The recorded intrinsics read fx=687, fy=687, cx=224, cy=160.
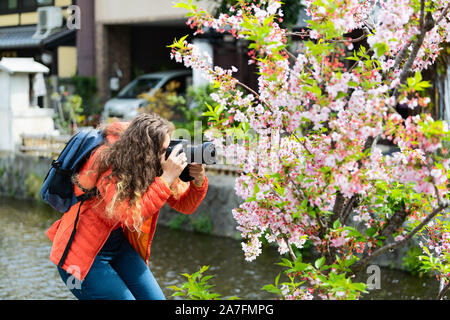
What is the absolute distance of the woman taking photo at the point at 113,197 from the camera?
2.94 meters

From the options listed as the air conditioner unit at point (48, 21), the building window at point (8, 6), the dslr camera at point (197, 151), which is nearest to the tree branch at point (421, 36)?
the dslr camera at point (197, 151)

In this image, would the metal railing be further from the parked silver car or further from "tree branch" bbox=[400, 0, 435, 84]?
"tree branch" bbox=[400, 0, 435, 84]

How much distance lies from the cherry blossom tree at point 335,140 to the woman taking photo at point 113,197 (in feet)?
1.04

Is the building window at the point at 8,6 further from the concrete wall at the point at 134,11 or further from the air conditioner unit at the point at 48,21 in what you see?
the concrete wall at the point at 134,11

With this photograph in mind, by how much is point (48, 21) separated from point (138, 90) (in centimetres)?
495

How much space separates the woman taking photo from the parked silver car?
12.9 metres

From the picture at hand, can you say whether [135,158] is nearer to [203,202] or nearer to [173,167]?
[173,167]

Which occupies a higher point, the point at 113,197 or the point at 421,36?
the point at 421,36

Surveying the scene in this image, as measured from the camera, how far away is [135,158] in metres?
3.02

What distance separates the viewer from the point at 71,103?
15141mm

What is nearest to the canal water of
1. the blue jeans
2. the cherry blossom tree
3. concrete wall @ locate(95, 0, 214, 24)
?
the blue jeans

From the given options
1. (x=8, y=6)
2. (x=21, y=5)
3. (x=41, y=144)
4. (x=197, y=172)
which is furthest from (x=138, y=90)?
(x=197, y=172)
